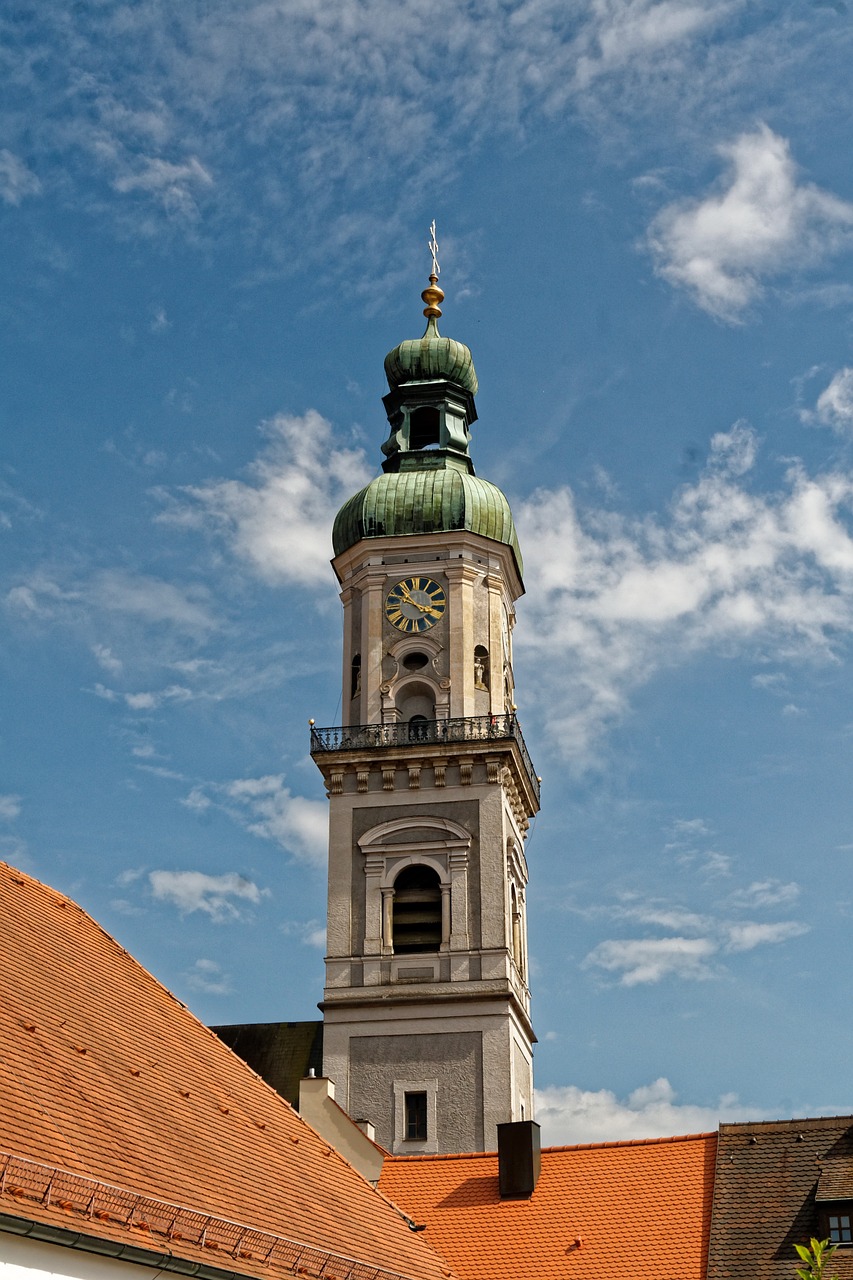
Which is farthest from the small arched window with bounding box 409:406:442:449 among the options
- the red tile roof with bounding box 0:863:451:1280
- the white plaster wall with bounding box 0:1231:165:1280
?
the white plaster wall with bounding box 0:1231:165:1280

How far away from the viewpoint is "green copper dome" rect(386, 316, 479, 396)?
52.9 meters

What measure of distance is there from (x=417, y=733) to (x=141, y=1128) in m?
29.8

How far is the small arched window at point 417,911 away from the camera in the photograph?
43969 millimetres

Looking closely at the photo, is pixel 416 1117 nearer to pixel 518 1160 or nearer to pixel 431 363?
pixel 518 1160

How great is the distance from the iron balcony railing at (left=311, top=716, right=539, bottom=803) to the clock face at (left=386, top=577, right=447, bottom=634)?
2796 mm

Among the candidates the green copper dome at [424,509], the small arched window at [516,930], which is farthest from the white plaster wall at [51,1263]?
the green copper dome at [424,509]

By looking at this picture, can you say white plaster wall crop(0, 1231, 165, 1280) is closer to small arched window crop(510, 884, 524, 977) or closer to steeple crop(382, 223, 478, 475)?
small arched window crop(510, 884, 524, 977)

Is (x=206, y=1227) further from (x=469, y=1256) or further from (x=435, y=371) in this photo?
(x=435, y=371)

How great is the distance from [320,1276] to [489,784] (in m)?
28.0

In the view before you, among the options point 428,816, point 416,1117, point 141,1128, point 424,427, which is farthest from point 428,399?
point 141,1128

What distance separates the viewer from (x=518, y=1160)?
27.9 m

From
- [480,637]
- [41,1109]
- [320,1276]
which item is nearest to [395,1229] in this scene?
[320,1276]

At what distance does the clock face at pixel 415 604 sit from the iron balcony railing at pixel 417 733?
2.80 m

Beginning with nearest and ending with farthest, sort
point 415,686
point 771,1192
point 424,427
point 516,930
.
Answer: point 771,1192 → point 516,930 → point 415,686 → point 424,427
